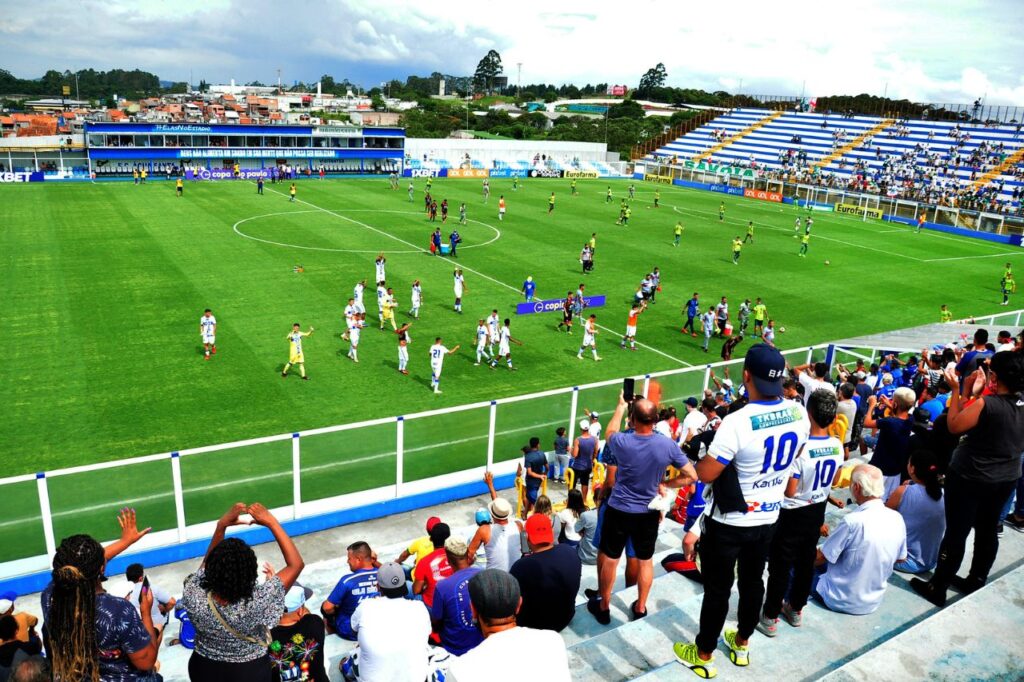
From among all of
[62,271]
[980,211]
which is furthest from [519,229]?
[980,211]

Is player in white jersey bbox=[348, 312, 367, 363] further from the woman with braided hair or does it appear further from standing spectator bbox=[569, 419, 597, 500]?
the woman with braided hair

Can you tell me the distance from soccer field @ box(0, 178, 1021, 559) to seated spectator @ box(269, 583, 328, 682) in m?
6.39

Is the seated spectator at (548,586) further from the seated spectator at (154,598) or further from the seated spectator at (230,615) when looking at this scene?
the seated spectator at (154,598)

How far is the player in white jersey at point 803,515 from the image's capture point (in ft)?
17.0

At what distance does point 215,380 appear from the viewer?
18750 mm

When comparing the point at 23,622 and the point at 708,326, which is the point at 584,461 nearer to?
the point at 23,622

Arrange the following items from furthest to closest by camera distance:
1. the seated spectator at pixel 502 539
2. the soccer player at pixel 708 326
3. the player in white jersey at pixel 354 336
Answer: the soccer player at pixel 708 326 → the player in white jersey at pixel 354 336 → the seated spectator at pixel 502 539

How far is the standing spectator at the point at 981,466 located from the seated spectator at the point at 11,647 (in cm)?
726

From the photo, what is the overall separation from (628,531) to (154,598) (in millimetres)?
5503

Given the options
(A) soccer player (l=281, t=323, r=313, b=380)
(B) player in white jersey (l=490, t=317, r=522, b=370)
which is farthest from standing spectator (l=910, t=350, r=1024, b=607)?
(A) soccer player (l=281, t=323, r=313, b=380)

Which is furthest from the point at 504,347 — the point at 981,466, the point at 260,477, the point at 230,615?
the point at 230,615

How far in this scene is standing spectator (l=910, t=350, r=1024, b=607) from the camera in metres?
5.57

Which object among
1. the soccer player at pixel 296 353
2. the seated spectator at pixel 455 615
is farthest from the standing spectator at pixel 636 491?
the soccer player at pixel 296 353

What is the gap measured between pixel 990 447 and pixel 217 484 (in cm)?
984
